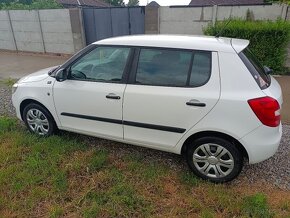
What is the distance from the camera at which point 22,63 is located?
10.9 meters

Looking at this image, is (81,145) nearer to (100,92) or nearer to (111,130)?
(111,130)

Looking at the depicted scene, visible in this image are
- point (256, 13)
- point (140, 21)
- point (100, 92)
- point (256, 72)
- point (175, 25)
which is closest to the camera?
point (256, 72)

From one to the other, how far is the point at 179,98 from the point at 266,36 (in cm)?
525

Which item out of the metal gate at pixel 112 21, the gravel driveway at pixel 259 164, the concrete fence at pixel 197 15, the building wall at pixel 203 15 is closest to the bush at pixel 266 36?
the building wall at pixel 203 15

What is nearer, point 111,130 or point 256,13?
point 111,130

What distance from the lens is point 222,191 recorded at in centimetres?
303

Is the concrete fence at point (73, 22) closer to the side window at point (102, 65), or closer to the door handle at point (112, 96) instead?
the side window at point (102, 65)

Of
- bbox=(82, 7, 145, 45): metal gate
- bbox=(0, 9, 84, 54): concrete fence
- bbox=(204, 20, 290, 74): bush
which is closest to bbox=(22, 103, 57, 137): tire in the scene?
bbox=(204, 20, 290, 74): bush

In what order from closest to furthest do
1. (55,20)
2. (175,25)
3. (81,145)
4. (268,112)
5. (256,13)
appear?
(268,112) < (81,145) < (256,13) < (175,25) < (55,20)

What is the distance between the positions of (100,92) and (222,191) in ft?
6.00

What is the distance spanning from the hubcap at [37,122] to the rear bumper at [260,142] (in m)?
2.79

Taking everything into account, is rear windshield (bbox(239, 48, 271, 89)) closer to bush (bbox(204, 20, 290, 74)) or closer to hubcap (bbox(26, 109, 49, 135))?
Result: hubcap (bbox(26, 109, 49, 135))

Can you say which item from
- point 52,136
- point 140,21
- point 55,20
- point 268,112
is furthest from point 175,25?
point 268,112

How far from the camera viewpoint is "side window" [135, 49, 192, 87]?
10.2 ft
